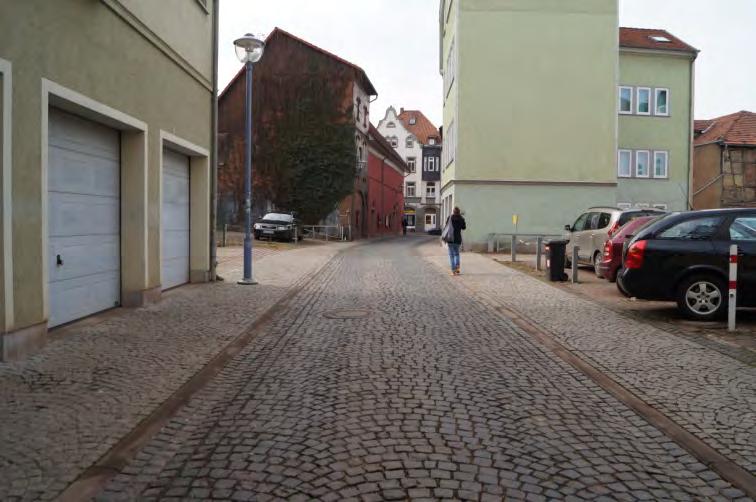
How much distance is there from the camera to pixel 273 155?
122 ft

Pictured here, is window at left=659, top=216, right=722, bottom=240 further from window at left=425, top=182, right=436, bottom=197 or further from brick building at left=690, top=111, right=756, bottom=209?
window at left=425, top=182, right=436, bottom=197

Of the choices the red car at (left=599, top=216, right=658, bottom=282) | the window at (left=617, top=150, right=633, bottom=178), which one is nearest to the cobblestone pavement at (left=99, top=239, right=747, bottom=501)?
the red car at (left=599, top=216, right=658, bottom=282)

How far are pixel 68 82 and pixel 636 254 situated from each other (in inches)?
301

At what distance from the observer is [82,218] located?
29.0ft

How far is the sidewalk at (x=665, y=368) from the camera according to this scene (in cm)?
480

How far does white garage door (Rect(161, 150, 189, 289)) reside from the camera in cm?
1228

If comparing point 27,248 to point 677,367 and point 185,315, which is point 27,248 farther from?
point 677,367

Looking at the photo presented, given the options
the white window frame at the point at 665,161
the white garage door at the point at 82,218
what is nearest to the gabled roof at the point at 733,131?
the white window frame at the point at 665,161

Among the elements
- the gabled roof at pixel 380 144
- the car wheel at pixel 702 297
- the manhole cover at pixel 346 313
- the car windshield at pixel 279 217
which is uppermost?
the gabled roof at pixel 380 144

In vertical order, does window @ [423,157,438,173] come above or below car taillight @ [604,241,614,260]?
above

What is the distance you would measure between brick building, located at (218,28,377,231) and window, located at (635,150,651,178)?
14.8m

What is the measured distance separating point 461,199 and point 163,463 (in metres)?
26.2

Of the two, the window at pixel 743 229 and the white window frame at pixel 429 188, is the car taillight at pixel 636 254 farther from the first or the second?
the white window frame at pixel 429 188

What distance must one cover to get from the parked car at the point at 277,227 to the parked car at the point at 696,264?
24.2 metres
